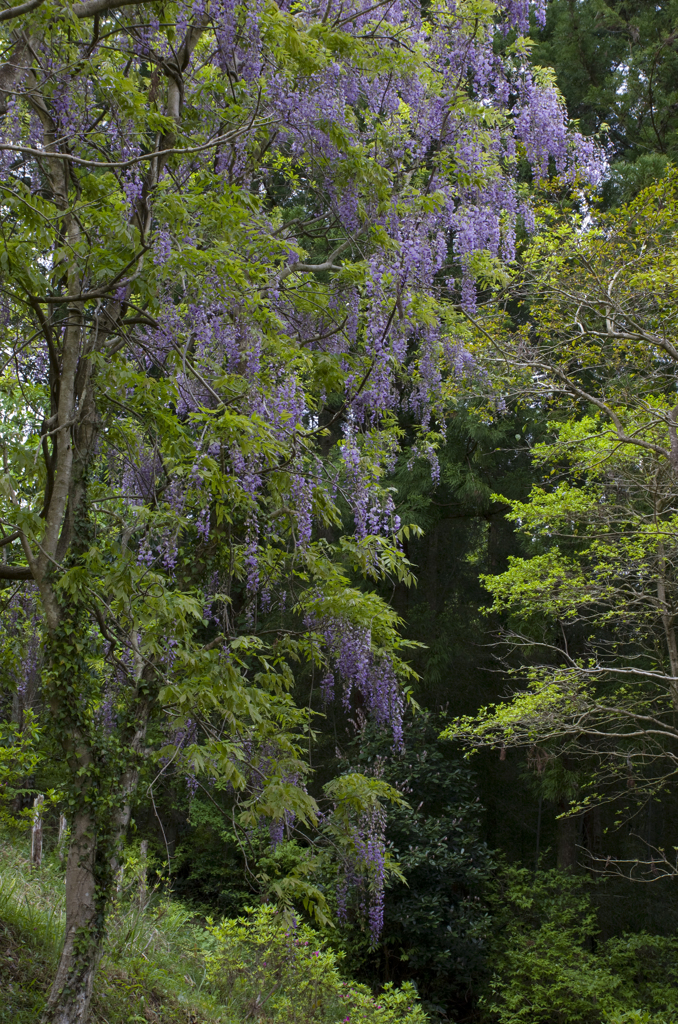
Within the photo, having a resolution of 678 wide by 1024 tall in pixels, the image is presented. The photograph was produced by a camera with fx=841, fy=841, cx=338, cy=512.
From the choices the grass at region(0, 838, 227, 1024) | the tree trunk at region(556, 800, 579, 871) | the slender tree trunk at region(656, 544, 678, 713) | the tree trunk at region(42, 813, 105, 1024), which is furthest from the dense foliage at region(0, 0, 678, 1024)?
the tree trunk at region(556, 800, 579, 871)

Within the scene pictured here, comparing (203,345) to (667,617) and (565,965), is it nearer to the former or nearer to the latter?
(667,617)

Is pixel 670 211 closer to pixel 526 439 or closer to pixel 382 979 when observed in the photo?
pixel 526 439

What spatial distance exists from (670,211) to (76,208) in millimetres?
6147

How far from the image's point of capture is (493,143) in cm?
605

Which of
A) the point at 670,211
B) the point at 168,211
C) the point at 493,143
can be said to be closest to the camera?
the point at 168,211

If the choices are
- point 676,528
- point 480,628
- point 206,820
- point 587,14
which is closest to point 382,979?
point 206,820

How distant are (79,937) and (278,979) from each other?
2.59 meters

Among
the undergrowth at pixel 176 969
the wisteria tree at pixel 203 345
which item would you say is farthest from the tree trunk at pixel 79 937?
the undergrowth at pixel 176 969

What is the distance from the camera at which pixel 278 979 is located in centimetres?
606

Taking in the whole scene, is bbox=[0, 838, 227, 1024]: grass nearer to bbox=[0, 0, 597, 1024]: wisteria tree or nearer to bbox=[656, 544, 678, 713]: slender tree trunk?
bbox=[0, 0, 597, 1024]: wisteria tree

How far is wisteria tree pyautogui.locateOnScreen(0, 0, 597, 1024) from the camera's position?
3.88 metres

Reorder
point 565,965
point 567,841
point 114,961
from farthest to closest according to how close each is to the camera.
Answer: point 567,841 < point 565,965 < point 114,961

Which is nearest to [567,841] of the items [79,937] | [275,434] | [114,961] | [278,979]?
[278,979]

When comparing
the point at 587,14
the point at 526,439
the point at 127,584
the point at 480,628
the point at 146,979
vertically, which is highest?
the point at 587,14
